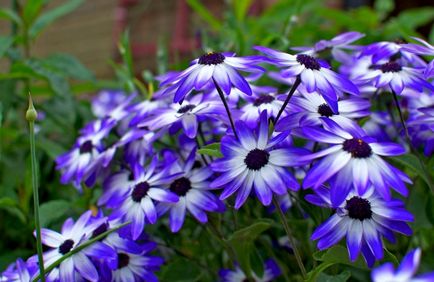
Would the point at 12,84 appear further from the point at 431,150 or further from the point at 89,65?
the point at 89,65

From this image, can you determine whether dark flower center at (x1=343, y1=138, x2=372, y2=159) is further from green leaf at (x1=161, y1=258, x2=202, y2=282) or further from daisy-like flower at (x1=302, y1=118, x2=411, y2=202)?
green leaf at (x1=161, y1=258, x2=202, y2=282)

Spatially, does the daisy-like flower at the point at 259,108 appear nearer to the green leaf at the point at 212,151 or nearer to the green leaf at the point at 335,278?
the green leaf at the point at 212,151

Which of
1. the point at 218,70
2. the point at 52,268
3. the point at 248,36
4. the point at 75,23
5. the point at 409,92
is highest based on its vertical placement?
the point at 75,23

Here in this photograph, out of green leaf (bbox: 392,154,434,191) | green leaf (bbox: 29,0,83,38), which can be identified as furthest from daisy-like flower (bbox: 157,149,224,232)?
green leaf (bbox: 29,0,83,38)

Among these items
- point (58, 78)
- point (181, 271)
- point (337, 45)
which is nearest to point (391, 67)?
point (337, 45)

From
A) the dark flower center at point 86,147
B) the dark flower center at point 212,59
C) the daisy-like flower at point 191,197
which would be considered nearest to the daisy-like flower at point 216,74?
the dark flower center at point 212,59

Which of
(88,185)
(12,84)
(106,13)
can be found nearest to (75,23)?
(106,13)
